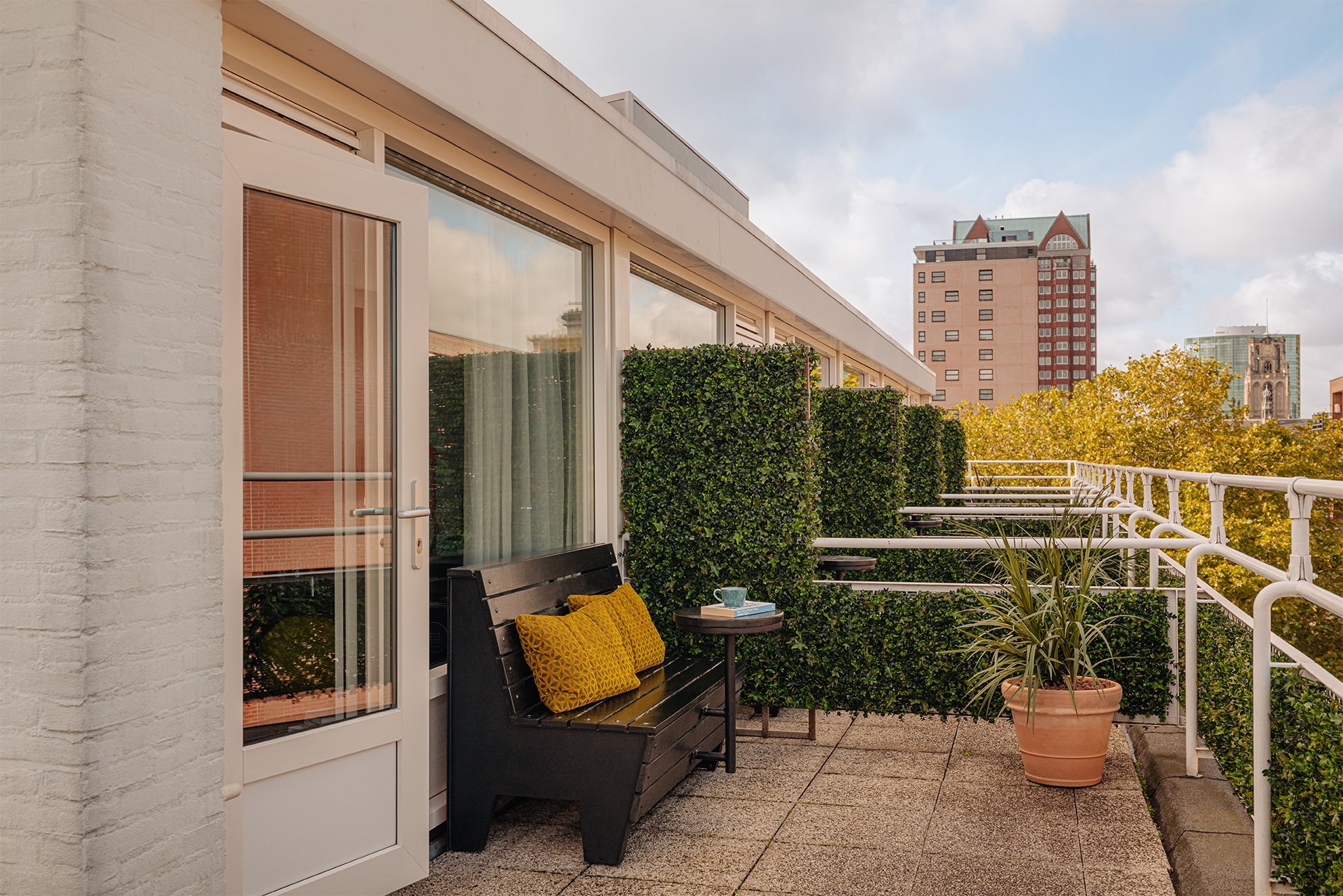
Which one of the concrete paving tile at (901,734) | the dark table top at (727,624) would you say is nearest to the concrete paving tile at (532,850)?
the dark table top at (727,624)

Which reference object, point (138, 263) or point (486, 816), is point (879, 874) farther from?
point (138, 263)

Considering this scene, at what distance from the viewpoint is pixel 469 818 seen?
3777 millimetres

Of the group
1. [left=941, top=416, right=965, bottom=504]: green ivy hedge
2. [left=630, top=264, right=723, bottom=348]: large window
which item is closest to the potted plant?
[left=630, top=264, right=723, bottom=348]: large window

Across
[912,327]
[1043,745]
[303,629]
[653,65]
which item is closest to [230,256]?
[303,629]

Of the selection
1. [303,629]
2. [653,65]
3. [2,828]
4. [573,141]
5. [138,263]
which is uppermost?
[653,65]

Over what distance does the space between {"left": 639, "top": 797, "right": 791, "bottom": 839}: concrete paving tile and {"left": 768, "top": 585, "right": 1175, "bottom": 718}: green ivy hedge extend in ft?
3.75

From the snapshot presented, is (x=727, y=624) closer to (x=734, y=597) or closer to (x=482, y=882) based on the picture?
(x=734, y=597)

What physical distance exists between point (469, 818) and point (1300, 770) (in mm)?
2702

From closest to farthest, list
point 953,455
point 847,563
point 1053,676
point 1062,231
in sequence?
1. point 1053,676
2. point 847,563
3. point 953,455
4. point 1062,231

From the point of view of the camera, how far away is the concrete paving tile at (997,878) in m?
3.26

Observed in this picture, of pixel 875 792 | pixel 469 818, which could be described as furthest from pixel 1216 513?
pixel 469 818

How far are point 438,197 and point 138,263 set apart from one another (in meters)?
1.98

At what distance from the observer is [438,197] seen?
421 cm

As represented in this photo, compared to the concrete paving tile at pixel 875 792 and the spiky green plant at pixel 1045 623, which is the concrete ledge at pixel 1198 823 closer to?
the spiky green plant at pixel 1045 623
